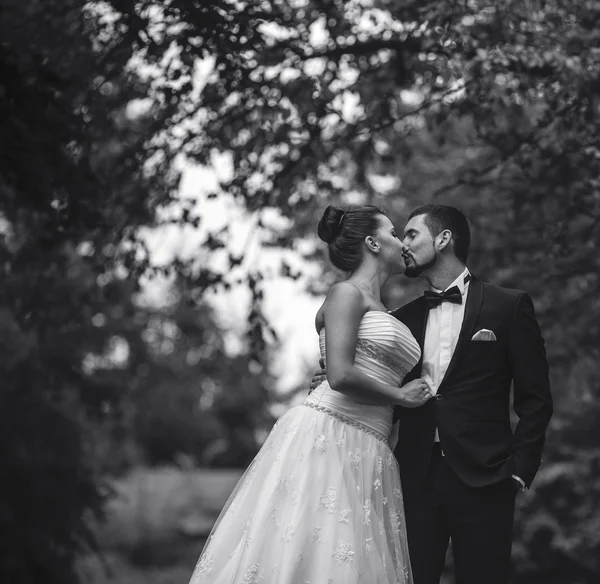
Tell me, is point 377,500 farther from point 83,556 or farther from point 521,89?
point 83,556

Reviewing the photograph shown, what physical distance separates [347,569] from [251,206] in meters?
4.03

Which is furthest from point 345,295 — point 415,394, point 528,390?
point 528,390

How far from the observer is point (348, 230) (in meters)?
4.44

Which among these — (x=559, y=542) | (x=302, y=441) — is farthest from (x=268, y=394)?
(x=302, y=441)

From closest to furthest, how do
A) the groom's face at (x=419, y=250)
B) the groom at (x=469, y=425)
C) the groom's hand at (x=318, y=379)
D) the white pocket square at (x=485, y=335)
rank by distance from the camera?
the groom at (x=469, y=425), the white pocket square at (x=485, y=335), the groom's face at (x=419, y=250), the groom's hand at (x=318, y=379)

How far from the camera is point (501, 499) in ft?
12.6

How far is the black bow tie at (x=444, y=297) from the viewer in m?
4.10

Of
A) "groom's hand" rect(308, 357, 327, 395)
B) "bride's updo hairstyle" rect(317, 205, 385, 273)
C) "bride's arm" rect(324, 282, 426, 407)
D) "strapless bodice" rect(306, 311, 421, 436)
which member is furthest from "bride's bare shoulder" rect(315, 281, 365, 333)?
"groom's hand" rect(308, 357, 327, 395)

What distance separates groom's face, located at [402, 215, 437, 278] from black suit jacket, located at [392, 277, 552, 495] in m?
0.27

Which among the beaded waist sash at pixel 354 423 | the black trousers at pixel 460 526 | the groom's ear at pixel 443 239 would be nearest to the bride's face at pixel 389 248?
the groom's ear at pixel 443 239

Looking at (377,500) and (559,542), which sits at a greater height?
(377,500)

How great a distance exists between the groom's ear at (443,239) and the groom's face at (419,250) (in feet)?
0.09

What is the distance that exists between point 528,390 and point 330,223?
1368 mm

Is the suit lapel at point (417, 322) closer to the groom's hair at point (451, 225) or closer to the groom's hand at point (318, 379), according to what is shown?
the groom's hair at point (451, 225)
